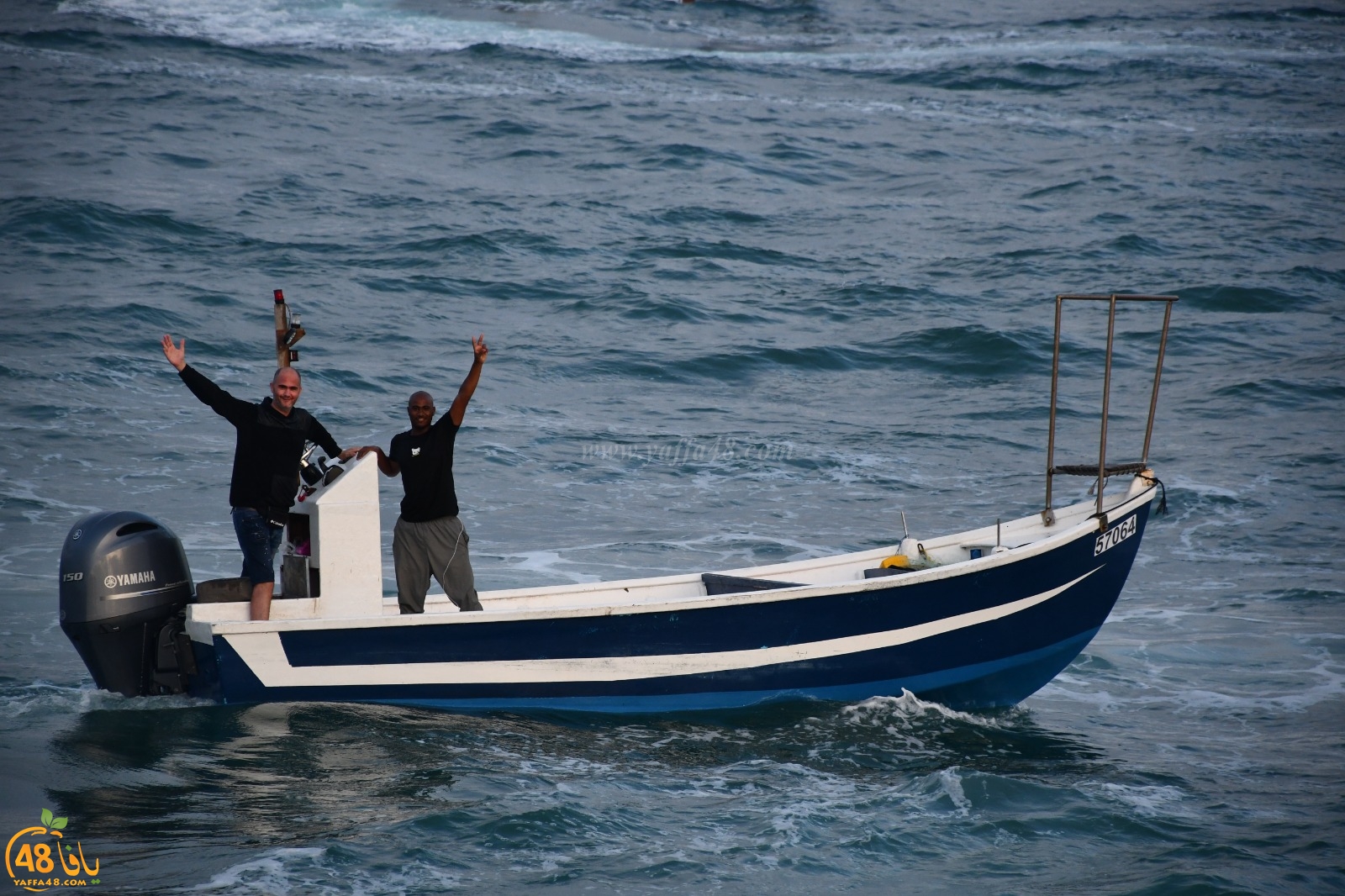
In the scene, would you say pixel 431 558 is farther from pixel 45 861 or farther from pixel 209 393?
pixel 45 861

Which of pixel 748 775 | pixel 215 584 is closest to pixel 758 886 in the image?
pixel 748 775

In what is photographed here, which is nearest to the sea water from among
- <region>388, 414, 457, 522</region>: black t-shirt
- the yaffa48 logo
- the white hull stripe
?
the yaffa48 logo

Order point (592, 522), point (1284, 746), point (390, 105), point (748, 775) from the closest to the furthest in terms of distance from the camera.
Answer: point (748, 775)
point (1284, 746)
point (592, 522)
point (390, 105)

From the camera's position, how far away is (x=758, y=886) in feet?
18.5

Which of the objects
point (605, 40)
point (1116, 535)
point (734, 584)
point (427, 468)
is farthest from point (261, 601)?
point (605, 40)

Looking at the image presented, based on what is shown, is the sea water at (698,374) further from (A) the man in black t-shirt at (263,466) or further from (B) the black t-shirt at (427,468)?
(B) the black t-shirt at (427,468)

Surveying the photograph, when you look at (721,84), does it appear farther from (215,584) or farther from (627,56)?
(215,584)

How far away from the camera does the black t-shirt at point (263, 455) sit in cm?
677

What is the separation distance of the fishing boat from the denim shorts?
0.15 m

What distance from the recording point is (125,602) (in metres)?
6.61

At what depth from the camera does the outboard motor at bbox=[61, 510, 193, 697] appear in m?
6.59

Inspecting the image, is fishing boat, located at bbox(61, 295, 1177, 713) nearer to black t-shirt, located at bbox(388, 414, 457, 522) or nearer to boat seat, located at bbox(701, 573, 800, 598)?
boat seat, located at bbox(701, 573, 800, 598)

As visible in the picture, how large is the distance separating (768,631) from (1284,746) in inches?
129

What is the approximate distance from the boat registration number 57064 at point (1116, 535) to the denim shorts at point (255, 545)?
15.4ft
